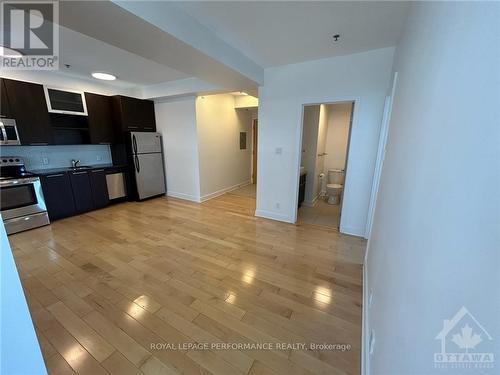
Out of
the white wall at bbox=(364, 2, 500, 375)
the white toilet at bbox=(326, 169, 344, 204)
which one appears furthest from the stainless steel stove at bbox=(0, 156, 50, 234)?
the white toilet at bbox=(326, 169, 344, 204)

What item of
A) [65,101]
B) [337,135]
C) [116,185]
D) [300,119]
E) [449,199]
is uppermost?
[65,101]

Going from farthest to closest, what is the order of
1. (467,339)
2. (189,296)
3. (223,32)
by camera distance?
(223,32)
(189,296)
(467,339)

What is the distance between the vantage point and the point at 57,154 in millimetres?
3865

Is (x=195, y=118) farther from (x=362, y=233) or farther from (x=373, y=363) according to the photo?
(x=373, y=363)

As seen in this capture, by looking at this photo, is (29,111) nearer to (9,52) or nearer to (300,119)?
(9,52)

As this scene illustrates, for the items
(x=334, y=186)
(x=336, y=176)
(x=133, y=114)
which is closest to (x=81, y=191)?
(x=133, y=114)

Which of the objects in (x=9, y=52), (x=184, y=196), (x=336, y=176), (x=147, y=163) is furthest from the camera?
(x=184, y=196)

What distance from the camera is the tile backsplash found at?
3.43 meters

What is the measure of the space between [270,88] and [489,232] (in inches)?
132

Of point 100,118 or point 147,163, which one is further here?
point 147,163

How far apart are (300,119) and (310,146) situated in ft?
4.12

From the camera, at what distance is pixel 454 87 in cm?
59

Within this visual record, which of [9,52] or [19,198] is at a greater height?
[9,52]

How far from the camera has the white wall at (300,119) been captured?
2639mm
